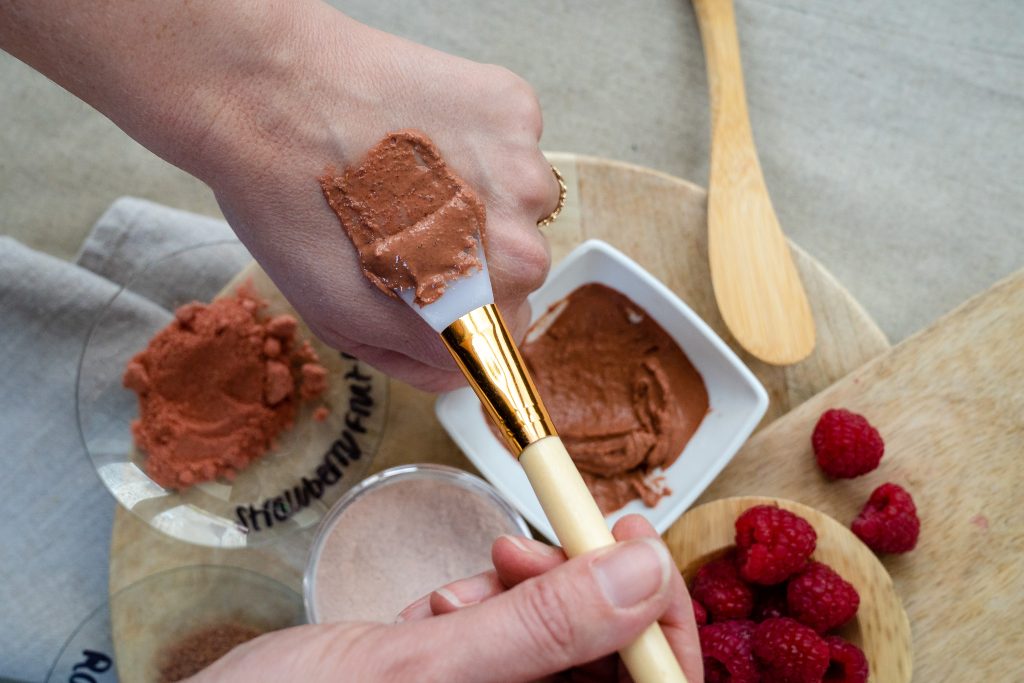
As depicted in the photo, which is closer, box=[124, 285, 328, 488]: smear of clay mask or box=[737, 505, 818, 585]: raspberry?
box=[737, 505, 818, 585]: raspberry

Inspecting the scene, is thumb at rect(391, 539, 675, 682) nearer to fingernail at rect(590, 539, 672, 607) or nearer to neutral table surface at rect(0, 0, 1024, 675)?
fingernail at rect(590, 539, 672, 607)

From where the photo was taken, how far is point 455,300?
32.9 inches

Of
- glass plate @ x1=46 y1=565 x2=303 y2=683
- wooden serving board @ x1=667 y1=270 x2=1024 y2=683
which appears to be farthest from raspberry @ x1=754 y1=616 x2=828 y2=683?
glass plate @ x1=46 y1=565 x2=303 y2=683

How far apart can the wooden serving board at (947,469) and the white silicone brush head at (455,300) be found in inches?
18.5

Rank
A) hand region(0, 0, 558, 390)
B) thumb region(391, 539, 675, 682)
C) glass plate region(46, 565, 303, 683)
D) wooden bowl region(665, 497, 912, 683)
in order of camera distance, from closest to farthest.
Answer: thumb region(391, 539, 675, 682), hand region(0, 0, 558, 390), wooden bowl region(665, 497, 912, 683), glass plate region(46, 565, 303, 683)

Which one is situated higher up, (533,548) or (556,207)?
(556,207)

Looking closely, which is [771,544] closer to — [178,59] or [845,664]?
[845,664]

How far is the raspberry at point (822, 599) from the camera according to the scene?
1001 mm

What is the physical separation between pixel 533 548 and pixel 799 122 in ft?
3.71

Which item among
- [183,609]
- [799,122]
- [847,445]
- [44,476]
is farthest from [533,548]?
[799,122]

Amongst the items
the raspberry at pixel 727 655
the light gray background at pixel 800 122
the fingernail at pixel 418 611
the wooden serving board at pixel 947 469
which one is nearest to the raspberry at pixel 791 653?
the raspberry at pixel 727 655

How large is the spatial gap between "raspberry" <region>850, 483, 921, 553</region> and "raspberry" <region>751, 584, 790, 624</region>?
0.13 meters

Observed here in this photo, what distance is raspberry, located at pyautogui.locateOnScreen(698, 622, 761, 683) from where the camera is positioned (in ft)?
3.31

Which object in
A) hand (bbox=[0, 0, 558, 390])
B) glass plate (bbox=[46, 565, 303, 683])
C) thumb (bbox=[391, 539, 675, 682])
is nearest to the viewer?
thumb (bbox=[391, 539, 675, 682])
